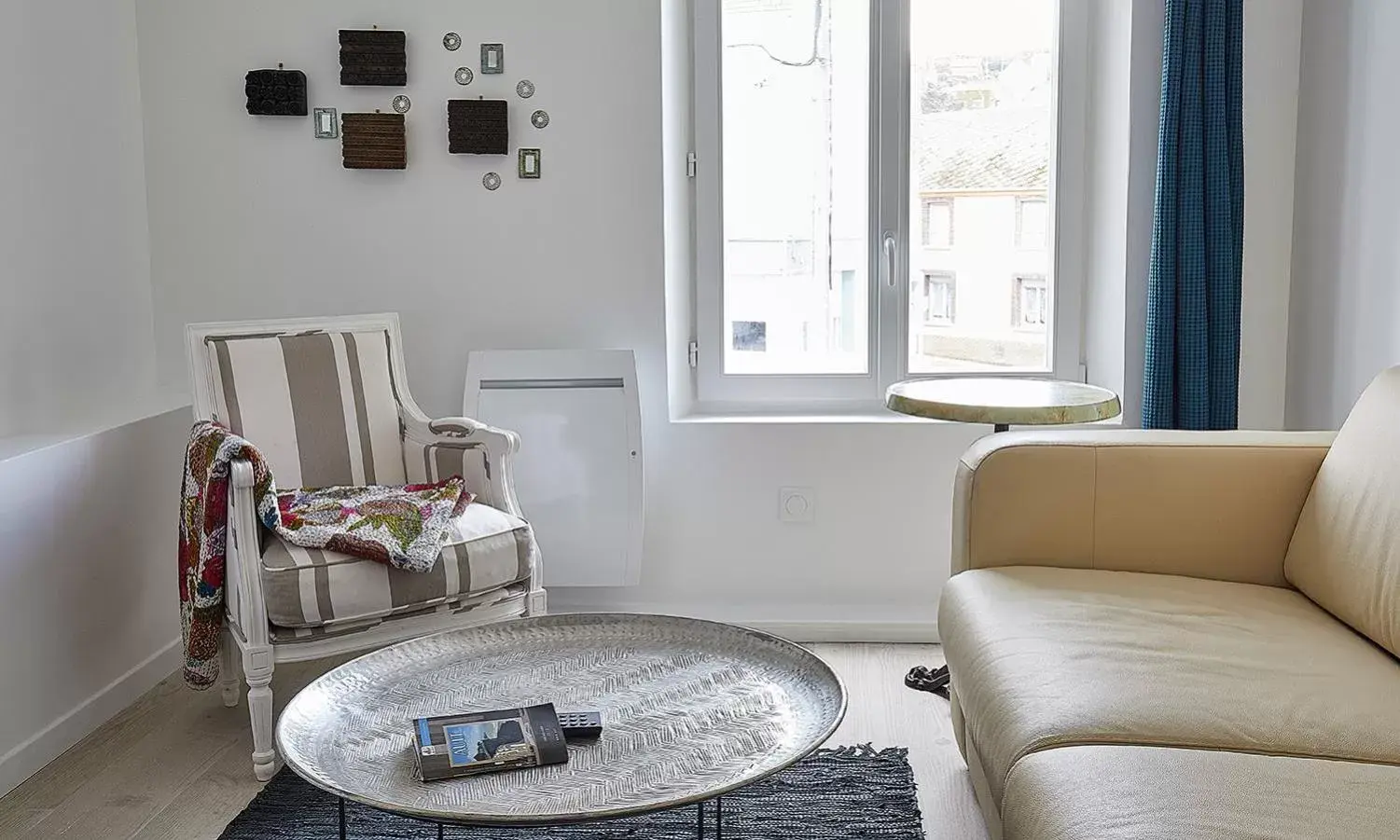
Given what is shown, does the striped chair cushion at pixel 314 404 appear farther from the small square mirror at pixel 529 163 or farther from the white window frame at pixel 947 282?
the white window frame at pixel 947 282

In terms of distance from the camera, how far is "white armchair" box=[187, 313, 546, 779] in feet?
8.64

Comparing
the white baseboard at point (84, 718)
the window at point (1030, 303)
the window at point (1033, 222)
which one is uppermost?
the window at point (1033, 222)

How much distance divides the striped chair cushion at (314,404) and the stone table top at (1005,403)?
1.23m

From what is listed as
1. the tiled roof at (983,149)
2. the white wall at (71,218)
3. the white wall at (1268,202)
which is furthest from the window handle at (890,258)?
the white wall at (71,218)

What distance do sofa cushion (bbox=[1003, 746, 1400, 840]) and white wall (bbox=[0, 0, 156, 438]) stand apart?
7.99 ft

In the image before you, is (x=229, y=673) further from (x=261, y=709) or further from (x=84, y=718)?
(x=261, y=709)

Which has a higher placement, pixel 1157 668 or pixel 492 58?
pixel 492 58

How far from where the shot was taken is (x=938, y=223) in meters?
3.62

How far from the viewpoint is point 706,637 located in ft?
6.99

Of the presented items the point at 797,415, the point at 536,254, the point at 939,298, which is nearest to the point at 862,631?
the point at 797,415

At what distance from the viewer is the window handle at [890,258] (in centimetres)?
360

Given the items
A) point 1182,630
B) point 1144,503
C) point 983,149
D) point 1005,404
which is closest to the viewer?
point 1182,630

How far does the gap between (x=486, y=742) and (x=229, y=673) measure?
155 centimetres

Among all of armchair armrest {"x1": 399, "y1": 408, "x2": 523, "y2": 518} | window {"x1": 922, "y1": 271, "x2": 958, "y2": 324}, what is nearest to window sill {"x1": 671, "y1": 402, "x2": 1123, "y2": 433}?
window {"x1": 922, "y1": 271, "x2": 958, "y2": 324}
